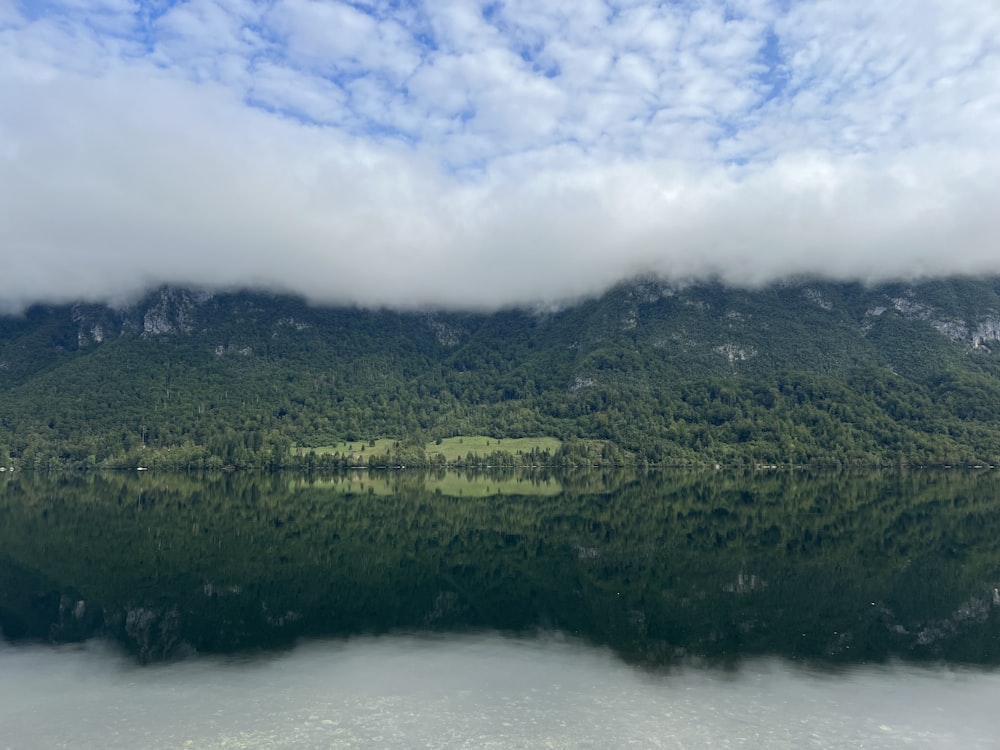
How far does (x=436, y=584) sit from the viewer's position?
156ft

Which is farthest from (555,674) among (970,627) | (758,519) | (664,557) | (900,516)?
(900,516)

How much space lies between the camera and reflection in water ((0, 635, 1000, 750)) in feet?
74.7

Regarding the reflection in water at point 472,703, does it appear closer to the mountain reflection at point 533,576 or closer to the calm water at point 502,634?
the calm water at point 502,634

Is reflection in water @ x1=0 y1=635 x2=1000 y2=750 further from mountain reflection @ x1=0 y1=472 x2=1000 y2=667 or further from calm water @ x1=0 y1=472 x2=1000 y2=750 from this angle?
mountain reflection @ x1=0 y1=472 x2=1000 y2=667

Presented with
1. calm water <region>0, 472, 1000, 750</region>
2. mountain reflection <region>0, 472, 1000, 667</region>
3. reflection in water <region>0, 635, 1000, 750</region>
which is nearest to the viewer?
reflection in water <region>0, 635, 1000, 750</region>

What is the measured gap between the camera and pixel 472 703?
25969 mm

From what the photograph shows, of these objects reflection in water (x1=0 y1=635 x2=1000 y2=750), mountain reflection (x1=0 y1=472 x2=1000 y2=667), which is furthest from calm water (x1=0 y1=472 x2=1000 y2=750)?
mountain reflection (x1=0 y1=472 x2=1000 y2=667)

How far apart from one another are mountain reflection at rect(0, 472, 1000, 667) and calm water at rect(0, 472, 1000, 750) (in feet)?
0.89

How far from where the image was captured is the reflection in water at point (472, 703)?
2278 cm

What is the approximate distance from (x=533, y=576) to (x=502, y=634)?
14.5 metres

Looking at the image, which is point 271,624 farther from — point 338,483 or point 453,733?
point 338,483

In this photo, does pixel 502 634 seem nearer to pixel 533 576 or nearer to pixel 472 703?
pixel 472 703

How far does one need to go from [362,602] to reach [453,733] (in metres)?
20.5

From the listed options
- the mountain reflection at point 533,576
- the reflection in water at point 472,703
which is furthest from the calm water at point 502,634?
the mountain reflection at point 533,576
